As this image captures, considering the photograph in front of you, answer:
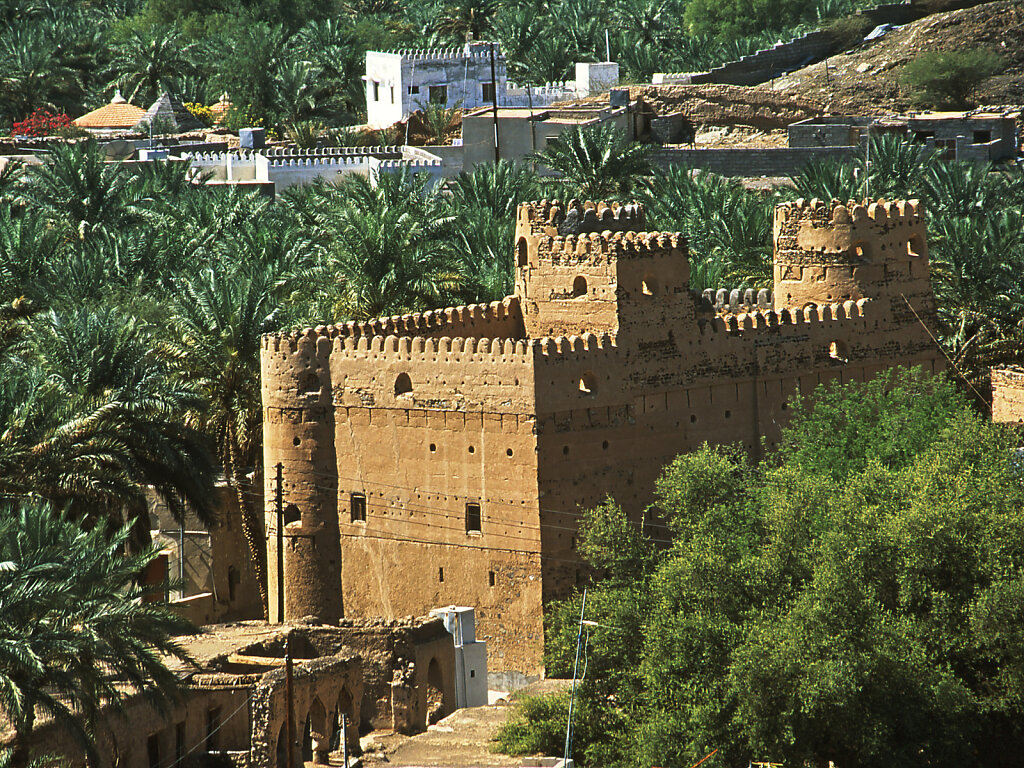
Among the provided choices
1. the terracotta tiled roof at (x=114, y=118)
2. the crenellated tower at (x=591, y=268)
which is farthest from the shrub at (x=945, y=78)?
the crenellated tower at (x=591, y=268)

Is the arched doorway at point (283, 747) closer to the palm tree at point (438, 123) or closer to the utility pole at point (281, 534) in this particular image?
the utility pole at point (281, 534)

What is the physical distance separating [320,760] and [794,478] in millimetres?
7916

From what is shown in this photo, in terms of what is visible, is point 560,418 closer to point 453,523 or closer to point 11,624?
point 453,523

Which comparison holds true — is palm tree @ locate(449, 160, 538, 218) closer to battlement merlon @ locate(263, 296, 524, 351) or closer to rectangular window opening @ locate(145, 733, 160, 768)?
battlement merlon @ locate(263, 296, 524, 351)

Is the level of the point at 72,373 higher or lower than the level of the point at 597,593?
higher

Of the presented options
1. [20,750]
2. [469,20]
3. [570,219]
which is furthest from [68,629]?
[469,20]

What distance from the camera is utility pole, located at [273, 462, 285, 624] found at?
33.2m

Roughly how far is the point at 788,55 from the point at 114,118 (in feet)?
92.6

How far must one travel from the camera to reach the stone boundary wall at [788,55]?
3169 inches

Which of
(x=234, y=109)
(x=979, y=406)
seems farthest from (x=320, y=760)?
(x=234, y=109)

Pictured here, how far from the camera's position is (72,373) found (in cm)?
3188

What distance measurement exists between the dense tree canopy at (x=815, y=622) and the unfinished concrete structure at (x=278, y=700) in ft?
6.96

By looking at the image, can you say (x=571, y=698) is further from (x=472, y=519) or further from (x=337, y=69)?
(x=337, y=69)

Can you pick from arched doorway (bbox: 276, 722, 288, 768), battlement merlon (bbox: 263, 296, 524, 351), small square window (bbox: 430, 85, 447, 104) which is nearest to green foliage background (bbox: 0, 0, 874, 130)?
small square window (bbox: 430, 85, 447, 104)
